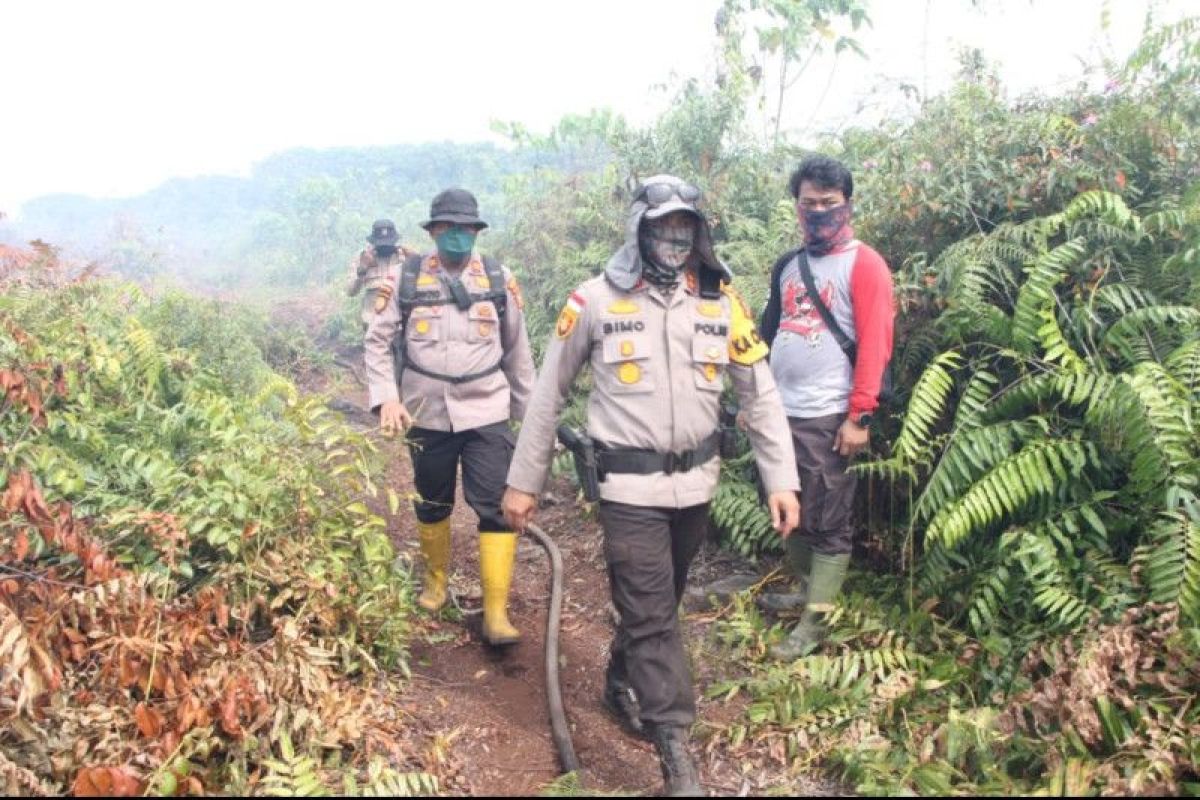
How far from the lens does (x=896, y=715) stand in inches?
135

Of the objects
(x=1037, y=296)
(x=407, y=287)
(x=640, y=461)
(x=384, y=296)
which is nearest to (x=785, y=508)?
(x=640, y=461)

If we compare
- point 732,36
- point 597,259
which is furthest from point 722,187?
point 732,36

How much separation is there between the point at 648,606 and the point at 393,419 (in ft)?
6.32

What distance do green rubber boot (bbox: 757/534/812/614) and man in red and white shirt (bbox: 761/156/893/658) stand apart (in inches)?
7.2

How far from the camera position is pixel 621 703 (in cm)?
379

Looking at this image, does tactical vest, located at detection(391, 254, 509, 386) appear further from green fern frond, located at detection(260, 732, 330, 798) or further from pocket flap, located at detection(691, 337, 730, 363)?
green fern frond, located at detection(260, 732, 330, 798)

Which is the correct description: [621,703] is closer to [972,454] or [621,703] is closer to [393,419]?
[393,419]

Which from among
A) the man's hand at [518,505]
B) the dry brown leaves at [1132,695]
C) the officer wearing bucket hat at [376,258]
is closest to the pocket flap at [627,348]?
the man's hand at [518,505]

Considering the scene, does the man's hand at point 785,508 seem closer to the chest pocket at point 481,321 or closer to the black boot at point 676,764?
the black boot at point 676,764

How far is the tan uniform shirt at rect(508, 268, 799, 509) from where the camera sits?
3252mm

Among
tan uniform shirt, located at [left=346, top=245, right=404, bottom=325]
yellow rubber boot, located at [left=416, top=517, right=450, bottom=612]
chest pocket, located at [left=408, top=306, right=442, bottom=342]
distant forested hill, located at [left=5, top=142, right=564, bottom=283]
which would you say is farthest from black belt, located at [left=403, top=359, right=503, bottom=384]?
distant forested hill, located at [left=5, top=142, right=564, bottom=283]

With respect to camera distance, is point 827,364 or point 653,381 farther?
point 827,364

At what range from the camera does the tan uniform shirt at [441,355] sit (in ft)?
15.0

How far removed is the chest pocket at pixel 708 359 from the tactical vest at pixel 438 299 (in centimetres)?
170
